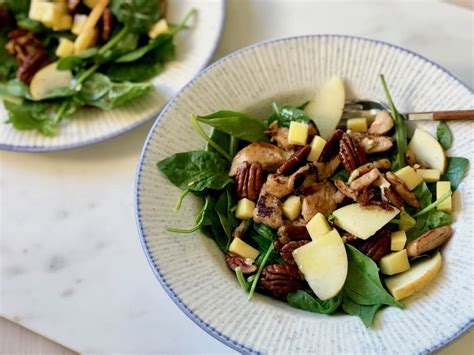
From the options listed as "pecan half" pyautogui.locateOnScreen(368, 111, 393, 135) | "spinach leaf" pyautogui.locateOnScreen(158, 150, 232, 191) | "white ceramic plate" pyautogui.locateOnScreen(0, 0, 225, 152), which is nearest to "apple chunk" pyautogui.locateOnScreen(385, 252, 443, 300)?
"pecan half" pyautogui.locateOnScreen(368, 111, 393, 135)

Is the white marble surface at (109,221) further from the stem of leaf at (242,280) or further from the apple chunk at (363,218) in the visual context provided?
the apple chunk at (363,218)

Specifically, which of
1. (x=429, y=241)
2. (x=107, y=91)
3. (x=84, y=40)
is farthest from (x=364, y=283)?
(x=84, y=40)

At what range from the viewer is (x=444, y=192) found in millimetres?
1242

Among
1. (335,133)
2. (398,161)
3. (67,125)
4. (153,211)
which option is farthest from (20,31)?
(398,161)

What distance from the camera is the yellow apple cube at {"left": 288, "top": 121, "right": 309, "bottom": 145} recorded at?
52.1 inches

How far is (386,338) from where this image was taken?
3.58 ft

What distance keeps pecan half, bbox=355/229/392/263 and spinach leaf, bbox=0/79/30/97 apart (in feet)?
3.42

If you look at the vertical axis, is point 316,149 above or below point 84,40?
above

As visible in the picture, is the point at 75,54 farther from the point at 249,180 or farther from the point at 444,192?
the point at 444,192

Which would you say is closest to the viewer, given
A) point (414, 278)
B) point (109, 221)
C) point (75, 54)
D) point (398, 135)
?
point (414, 278)

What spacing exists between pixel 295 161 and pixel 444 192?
330 millimetres

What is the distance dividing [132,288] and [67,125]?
1.68 ft

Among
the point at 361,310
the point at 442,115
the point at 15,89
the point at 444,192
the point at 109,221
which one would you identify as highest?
the point at 442,115

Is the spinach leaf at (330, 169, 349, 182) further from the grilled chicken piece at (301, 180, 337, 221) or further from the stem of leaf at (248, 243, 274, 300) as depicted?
the stem of leaf at (248, 243, 274, 300)
